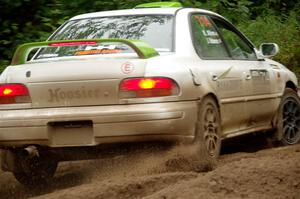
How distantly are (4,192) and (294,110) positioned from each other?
3632mm

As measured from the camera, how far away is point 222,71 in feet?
23.3

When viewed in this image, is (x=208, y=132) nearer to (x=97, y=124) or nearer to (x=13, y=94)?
(x=97, y=124)

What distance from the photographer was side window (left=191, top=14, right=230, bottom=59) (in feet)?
23.0

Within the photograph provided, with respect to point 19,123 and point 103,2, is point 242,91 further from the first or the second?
point 103,2

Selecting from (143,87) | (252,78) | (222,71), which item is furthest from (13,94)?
(252,78)

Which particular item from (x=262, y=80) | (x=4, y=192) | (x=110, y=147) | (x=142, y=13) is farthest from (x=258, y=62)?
(x=4, y=192)

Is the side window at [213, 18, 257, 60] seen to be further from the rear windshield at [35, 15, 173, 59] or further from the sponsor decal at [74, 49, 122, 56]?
the sponsor decal at [74, 49, 122, 56]

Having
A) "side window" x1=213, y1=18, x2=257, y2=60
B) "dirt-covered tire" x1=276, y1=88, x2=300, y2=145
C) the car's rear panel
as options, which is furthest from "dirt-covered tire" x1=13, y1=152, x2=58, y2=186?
"dirt-covered tire" x1=276, y1=88, x2=300, y2=145

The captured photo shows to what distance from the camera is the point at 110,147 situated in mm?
6297

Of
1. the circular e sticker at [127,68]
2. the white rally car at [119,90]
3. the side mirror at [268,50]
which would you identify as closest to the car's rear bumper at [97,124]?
the white rally car at [119,90]

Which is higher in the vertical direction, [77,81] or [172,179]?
[77,81]

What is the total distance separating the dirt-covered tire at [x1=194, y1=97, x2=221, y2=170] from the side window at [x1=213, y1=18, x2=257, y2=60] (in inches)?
46.2

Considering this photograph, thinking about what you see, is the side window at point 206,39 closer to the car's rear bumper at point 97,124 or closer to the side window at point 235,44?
the side window at point 235,44

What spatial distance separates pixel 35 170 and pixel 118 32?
154cm
